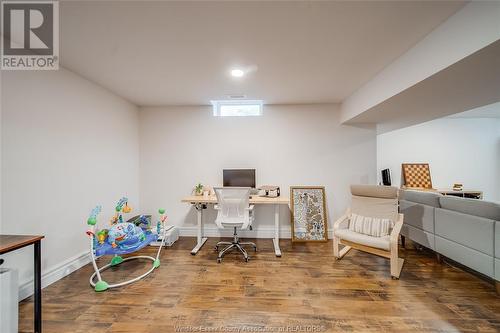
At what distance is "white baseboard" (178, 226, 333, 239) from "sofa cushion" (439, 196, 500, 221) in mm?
1739

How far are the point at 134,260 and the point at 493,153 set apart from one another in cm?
848

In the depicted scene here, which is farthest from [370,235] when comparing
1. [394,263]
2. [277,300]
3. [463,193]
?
[463,193]

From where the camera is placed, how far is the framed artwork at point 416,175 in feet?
15.4

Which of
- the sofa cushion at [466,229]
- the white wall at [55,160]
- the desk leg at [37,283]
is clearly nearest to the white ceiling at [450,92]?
the sofa cushion at [466,229]

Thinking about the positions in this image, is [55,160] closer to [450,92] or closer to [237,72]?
[237,72]

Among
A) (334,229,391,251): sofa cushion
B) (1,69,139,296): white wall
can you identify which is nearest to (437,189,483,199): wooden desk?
(334,229,391,251): sofa cushion

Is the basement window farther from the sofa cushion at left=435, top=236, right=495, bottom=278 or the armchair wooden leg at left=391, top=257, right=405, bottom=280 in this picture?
the sofa cushion at left=435, top=236, right=495, bottom=278

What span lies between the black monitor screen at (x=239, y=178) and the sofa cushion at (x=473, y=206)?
2.75m

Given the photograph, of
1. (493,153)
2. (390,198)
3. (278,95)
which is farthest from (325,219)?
(493,153)

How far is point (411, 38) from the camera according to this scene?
1724mm

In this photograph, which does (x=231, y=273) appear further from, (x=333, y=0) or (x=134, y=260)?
(x=333, y=0)

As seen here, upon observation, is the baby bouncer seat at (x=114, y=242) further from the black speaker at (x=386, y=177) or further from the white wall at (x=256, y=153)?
the black speaker at (x=386, y=177)

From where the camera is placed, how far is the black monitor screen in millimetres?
3564
